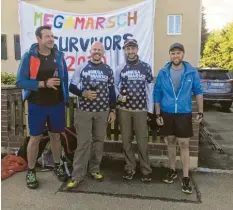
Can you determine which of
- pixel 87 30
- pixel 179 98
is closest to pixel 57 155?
pixel 179 98

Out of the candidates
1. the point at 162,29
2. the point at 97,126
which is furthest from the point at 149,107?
the point at 162,29

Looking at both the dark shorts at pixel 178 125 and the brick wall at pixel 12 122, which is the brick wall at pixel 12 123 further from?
the dark shorts at pixel 178 125

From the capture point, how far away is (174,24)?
18.7m

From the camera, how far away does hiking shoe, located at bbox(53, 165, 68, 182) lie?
398cm

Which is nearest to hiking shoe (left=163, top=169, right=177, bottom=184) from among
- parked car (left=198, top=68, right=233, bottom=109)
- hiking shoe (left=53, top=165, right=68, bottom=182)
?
hiking shoe (left=53, top=165, right=68, bottom=182)

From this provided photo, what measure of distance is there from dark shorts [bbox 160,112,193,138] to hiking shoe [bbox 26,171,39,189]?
5.71ft

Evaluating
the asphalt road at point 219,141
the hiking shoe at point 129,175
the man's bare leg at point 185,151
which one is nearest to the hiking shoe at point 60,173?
the hiking shoe at point 129,175

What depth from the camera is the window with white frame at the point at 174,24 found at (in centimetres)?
1878

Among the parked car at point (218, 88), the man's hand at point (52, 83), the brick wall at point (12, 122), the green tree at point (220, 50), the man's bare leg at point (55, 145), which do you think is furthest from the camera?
the green tree at point (220, 50)

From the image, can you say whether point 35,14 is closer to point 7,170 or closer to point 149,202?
point 7,170

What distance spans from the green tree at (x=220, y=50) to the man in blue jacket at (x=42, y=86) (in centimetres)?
2357

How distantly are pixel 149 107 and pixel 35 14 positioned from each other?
2498 mm

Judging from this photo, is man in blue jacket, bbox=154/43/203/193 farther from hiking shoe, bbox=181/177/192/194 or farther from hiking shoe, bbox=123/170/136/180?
hiking shoe, bbox=123/170/136/180

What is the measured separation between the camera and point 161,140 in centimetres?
469
